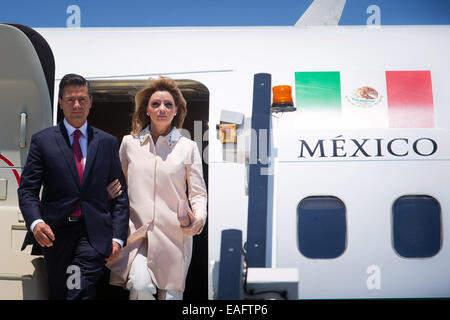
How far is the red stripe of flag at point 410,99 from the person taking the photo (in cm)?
390

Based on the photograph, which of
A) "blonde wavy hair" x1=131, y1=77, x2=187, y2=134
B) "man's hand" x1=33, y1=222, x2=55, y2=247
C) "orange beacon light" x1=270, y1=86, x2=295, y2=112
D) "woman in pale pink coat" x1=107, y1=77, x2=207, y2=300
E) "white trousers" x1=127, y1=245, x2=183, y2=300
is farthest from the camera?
"orange beacon light" x1=270, y1=86, x2=295, y2=112

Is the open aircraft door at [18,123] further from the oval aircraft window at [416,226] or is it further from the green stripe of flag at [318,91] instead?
the oval aircraft window at [416,226]

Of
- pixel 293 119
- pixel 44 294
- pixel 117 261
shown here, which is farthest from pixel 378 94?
pixel 44 294

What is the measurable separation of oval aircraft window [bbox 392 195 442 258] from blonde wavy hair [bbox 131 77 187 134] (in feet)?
6.13

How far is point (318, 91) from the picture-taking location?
4.00m

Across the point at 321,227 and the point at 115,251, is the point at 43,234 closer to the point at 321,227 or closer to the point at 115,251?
the point at 115,251

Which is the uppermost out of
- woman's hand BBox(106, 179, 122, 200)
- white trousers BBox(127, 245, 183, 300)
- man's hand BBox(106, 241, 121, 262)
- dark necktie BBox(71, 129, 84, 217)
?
dark necktie BBox(71, 129, 84, 217)

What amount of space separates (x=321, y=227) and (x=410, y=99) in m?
1.33

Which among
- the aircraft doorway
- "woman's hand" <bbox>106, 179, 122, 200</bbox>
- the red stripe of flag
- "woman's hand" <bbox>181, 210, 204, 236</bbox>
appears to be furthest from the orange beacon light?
"woman's hand" <bbox>106, 179, 122, 200</bbox>

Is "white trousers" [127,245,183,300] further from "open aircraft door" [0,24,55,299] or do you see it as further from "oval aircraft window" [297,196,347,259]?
"oval aircraft window" [297,196,347,259]

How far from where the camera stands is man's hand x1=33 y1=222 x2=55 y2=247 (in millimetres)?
2969

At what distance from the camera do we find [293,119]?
12.9 feet

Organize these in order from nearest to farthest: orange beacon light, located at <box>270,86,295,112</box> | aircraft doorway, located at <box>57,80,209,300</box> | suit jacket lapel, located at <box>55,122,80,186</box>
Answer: suit jacket lapel, located at <box>55,122,80,186</box>, orange beacon light, located at <box>270,86,295,112</box>, aircraft doorway, located at <box>57,80,209,300</box>

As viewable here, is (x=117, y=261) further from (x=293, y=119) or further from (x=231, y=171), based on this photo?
(x=293, y=119)
